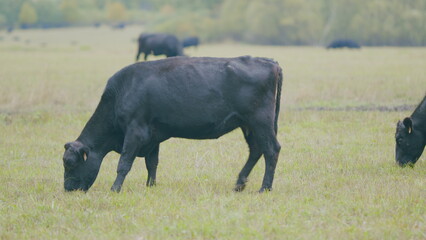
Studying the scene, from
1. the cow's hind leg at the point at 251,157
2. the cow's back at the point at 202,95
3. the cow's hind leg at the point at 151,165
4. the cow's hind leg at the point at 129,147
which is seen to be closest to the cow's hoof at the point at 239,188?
the cow's hind leg at the point at 251,157

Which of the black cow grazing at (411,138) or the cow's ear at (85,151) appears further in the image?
the black cow grazing at (411,138)

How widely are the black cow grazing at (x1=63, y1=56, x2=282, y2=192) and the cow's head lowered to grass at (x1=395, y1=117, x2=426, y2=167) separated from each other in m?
2.65

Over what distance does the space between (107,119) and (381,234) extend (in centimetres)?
418

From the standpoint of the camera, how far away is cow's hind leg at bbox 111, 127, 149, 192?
8.45 metres

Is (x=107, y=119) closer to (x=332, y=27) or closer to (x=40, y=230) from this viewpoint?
(x=40, y=230)

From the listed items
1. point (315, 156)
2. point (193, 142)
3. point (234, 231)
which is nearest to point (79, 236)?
point (234, 231)

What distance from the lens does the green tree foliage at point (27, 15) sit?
115625 mm

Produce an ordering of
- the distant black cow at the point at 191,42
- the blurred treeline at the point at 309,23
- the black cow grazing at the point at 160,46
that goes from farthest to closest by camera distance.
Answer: the distant black cow at the point at 191,42 < the blurred treeline at the point at 309,23 < the black cow grazing at the point at 160,46

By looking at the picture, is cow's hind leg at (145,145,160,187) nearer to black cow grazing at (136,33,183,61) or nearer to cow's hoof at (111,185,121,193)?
cow's hoof at (111,185,121,193)

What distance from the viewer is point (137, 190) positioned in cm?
861

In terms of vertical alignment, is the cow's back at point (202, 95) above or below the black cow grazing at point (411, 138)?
above

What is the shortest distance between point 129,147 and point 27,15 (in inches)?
4512

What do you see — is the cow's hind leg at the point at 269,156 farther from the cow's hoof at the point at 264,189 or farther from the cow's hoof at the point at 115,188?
the cow's hoof at the point at 115,188

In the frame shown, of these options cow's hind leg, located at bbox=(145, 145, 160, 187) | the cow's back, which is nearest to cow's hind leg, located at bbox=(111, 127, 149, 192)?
the cow's back
